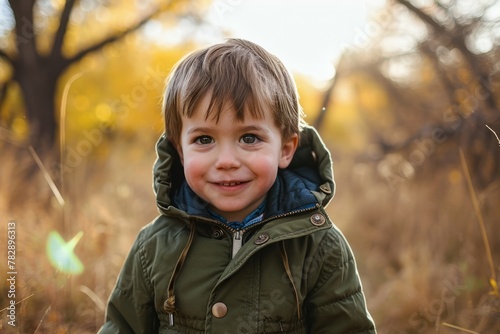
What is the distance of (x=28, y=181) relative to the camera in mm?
4641

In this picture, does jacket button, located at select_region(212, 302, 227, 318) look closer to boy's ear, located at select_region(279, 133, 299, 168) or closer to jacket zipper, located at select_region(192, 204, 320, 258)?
jacket zipper, located at select_region(192, 204, 320, 258)

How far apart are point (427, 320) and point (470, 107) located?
5.31ft

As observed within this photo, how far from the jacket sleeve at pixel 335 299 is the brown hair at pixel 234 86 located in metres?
0.45

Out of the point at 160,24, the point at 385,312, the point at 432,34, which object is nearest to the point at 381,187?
the point at 432,34

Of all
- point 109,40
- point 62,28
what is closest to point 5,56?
point 62,28

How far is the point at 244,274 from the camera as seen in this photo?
1.82 m

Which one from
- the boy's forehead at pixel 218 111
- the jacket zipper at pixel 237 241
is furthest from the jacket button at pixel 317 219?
the boy's forehead at pixel 218 111

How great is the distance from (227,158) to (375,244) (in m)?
3.24

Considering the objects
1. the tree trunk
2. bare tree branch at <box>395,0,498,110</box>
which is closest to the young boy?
bare tree branch at <box>395,0,498,110</box>

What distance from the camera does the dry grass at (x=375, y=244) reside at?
2826 mm

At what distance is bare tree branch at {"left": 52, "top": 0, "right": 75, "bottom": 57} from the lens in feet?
17.1

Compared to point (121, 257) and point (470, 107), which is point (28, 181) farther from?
point (470, 107)

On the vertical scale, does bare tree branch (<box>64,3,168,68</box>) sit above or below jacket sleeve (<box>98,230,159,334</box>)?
below

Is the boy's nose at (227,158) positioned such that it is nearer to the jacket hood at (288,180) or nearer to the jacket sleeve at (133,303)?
the jacket hood at (288,180)
